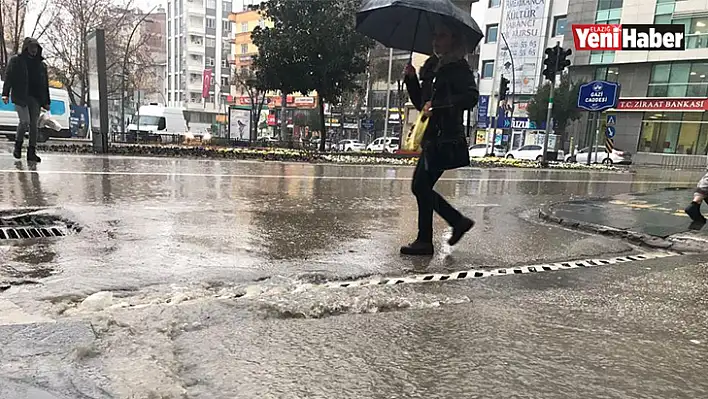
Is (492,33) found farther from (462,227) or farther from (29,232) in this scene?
(29,232)

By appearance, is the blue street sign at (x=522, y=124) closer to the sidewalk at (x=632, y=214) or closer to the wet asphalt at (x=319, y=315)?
the sidewalk at (x=632, y=214)

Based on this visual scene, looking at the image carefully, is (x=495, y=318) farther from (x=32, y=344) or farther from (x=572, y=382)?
(x=32, y=344)

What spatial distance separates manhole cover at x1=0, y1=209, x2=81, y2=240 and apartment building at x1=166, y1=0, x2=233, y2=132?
81195 millimetres

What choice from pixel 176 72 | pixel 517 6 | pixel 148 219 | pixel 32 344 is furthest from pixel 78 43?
pixel 176 72

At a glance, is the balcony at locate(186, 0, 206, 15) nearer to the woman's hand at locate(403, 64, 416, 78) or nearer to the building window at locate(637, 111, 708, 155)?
the building window at locate(637, 111, 708, 155)

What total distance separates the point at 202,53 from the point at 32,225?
86441mm

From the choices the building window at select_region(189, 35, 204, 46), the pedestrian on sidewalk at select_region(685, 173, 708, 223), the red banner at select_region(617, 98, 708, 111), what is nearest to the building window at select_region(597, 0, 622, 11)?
the red banner at select_region(617, 98, 708, 111)

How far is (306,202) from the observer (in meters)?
6.87

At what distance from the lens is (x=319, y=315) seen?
277 cm

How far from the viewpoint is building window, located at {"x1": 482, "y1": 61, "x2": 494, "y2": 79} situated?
164ft

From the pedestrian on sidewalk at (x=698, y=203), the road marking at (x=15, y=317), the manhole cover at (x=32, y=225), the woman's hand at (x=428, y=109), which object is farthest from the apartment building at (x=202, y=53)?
the road marking at (x=15, y=317)

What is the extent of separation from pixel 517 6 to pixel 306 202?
148 ft

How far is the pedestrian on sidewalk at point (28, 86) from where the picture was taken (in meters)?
7.98

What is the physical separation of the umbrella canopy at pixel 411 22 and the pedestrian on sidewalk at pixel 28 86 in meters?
6.03
